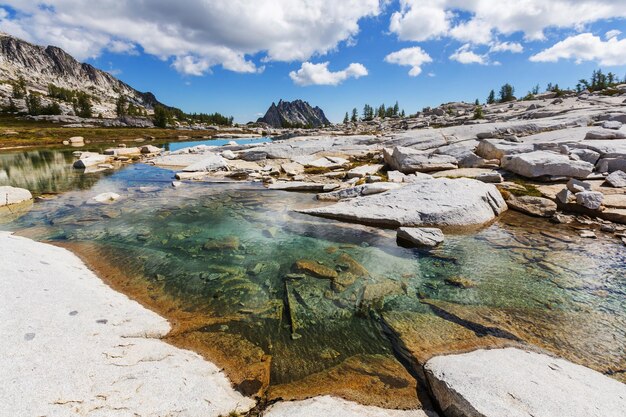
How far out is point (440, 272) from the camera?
386 inches

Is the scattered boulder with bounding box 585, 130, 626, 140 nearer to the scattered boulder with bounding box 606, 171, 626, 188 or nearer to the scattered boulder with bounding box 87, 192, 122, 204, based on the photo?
the scattered boulder with bounding box 606, 171, 626, 188

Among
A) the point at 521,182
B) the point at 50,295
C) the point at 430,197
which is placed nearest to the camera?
the point at 50,295

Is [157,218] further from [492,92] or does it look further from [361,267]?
[492,92]

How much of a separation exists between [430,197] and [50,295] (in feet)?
50.3

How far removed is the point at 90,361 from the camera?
196 inches

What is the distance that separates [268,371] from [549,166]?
21157mm

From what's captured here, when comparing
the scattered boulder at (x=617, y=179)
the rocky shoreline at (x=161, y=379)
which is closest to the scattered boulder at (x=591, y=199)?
the scattered boulder at (x=617, y=179)

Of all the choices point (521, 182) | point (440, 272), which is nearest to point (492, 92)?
point (521, 182)

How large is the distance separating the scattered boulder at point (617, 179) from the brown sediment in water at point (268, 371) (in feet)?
62.5

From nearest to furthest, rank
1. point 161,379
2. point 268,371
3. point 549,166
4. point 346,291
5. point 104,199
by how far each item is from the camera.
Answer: point 161,379 < point 268,371 < point 346,291 < point 549,166 < point 104,199

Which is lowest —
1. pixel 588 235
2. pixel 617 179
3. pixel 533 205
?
pixel 588 235

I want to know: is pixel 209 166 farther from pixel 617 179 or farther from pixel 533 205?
pixel 617 179

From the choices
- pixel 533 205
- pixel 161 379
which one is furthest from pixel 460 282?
pixel 533 205

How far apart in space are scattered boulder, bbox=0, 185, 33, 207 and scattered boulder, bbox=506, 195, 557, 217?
30.5 meters
